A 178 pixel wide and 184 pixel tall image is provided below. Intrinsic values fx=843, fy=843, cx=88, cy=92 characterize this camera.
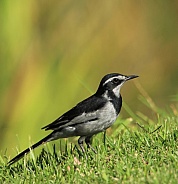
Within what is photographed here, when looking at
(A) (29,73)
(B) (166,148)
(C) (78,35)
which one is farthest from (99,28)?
(B) (166,148)

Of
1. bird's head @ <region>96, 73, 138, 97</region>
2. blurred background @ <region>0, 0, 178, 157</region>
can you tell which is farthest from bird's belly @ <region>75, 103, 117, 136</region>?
blurred background @ <region>0, 0, 178, 157</region>

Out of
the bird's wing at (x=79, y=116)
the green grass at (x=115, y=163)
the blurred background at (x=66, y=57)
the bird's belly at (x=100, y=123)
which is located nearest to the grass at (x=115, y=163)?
the green grass at (x=115, y=163)

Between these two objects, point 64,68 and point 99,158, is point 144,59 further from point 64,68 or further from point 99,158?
point 99,158

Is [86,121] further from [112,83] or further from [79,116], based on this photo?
[112,83]

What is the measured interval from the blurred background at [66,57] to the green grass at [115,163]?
1931 millimetres

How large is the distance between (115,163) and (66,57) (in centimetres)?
382

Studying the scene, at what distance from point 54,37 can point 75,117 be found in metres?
2.42

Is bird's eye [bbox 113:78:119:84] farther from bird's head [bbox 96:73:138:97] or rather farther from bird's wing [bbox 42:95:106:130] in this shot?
bird's wing [bbox 42:95:106:130]

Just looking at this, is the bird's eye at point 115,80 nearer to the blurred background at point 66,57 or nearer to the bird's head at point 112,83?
the bird's head at point 112,83

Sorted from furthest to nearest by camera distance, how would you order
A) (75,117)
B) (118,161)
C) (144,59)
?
(144,59), (75,117), (118,161)

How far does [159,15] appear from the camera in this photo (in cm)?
1271

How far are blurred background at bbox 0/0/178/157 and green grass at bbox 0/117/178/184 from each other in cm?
193

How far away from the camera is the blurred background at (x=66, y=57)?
11.3m

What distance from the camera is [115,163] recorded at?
7.94 m
